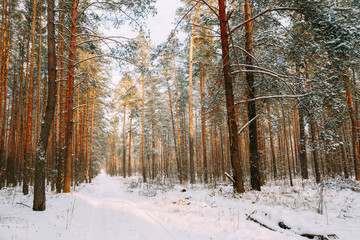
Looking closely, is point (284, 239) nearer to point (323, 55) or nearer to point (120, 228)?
point (120, 228)

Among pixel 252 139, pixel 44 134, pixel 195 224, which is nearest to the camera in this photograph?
pixel 195 224

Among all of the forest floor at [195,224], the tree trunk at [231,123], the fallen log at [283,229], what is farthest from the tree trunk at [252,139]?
the fallen log at [283,229]

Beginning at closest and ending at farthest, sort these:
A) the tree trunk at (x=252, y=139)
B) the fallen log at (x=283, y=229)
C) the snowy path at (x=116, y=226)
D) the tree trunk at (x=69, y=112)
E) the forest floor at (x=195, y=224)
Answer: the fallen log at (x=283, y=229) < the forest floor at (x=195, y=224) < the snowy path at (x=116, y=226) < the tree trunk at (x=252, y=139) < the tree trunk at (x=69, y=112)

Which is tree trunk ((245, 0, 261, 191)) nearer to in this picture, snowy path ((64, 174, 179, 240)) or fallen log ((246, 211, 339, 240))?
fallen log ((246, 211, 339, 240))

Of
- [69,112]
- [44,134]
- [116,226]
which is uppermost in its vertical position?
[69,112]

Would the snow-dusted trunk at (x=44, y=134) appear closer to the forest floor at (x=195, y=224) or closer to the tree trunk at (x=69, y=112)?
the forest floor at (x=195, y=224)

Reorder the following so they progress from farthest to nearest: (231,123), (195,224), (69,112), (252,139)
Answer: (69,112) → (252,139) → (231,123) → (195,224)

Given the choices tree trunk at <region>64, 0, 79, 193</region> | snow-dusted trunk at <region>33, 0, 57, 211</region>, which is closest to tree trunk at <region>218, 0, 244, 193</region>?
snow-dusted trunk at <region>33, 0, 57, 211</region>

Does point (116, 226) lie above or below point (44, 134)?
below

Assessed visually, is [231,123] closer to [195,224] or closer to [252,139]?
[252,139]

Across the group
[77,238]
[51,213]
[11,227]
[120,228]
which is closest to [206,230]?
[120,228]

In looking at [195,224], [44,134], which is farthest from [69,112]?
[195,224]

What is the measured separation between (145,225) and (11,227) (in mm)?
2883

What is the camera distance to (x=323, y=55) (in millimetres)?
6277
